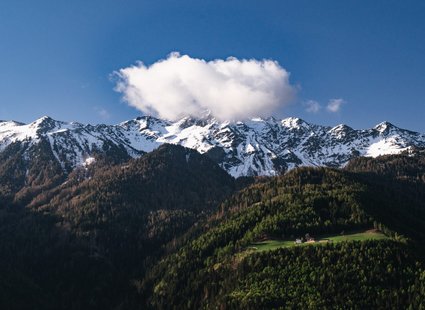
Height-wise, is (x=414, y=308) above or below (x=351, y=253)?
below

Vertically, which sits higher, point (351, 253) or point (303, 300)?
point (351, 253)

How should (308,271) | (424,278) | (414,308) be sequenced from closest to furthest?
(414,308)
(424,278)
(308,271)

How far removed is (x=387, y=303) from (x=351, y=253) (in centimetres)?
3215

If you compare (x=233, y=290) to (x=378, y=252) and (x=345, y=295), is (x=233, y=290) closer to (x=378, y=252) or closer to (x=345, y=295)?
(x=345, y=295)

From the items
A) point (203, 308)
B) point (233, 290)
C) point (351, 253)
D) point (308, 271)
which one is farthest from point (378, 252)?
point (203, 308)

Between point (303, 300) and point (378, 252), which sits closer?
point (303, 300)

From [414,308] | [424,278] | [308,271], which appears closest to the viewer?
[414,308]

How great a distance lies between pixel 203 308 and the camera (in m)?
195

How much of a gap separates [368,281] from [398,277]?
1200cm

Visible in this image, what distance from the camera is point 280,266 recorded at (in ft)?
654

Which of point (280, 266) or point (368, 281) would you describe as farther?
point (280, 266)

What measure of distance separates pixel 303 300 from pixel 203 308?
1686 inches

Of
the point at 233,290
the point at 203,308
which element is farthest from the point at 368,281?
the point at 203,308

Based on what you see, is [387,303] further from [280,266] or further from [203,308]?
[203,308]
